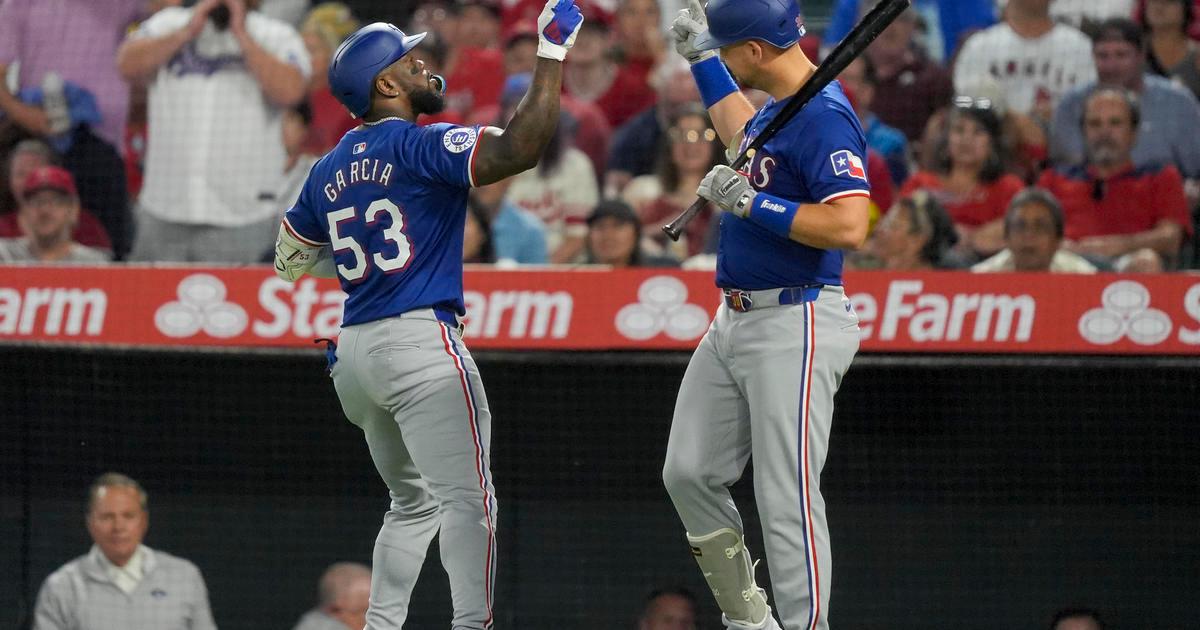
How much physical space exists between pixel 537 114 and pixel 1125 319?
2.42m

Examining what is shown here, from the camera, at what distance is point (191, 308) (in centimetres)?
536

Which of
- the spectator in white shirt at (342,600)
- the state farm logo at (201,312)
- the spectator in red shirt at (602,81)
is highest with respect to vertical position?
the spectator in red shirt at (602,81)

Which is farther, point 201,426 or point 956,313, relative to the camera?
point 201,426

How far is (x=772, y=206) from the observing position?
134 inches

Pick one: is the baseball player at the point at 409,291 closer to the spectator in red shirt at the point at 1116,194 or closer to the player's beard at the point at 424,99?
the player's beard at the point at 424,99

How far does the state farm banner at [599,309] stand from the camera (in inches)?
199

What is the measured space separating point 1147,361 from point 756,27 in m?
2.31

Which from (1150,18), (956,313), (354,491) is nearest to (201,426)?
(354,491)

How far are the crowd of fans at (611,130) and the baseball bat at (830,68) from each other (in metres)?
1.99

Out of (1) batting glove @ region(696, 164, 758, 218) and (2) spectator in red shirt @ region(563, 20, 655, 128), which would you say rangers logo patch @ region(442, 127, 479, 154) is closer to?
(1) batting glove @ region(696, 164, 758, 218)

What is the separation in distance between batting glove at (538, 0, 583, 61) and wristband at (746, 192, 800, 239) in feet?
1.94

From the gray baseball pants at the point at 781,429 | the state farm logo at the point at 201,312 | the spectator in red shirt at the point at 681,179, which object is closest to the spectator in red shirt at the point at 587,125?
the spectator in red shirt at the point at 681,179

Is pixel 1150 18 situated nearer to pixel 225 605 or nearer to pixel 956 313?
pixel 956 313

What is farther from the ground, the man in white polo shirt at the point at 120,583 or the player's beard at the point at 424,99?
the player's beard at the point at 424,99
